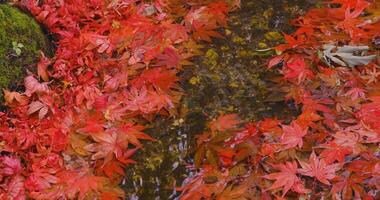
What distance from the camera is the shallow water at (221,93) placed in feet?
9.83

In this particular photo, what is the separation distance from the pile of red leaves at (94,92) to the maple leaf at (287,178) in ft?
3.04

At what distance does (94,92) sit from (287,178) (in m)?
1.56

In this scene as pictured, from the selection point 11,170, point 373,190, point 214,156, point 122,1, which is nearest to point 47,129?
point 11,170

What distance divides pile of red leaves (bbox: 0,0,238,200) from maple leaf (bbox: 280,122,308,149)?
2.75ft

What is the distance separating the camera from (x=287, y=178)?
2.79 meters

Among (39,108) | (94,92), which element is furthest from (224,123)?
(39,108)

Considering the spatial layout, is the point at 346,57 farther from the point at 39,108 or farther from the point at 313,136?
the point at 39,108

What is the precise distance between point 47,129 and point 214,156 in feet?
3.90

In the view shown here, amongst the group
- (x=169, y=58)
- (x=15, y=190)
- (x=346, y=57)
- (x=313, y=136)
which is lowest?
(x=15, y=190)

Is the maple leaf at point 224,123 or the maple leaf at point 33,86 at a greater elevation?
the maple leaf at point 33,86

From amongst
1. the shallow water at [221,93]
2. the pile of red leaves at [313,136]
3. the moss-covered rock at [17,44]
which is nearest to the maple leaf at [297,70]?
the pile of red leaves at [313,136]

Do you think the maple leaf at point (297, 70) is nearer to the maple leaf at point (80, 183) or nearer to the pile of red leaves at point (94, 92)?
the pile of red leaves at point (94, 92)

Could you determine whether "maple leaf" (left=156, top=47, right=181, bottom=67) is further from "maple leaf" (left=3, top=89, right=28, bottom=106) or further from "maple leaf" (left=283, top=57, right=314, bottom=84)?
"maple leaf" (left=3, top=89, right=28, bottom=106)

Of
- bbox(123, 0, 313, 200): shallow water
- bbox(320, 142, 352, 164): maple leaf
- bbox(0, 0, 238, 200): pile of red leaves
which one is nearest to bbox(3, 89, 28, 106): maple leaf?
bbox(0, 0, 238, 200): pile of red leaves
